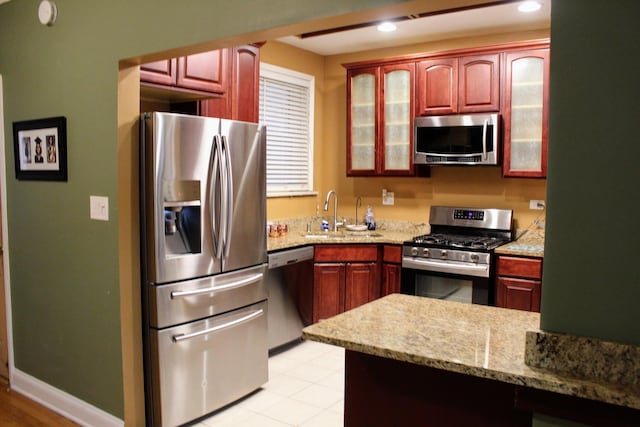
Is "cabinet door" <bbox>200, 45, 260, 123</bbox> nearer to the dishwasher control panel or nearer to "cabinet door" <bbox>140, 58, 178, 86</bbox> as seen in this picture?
"cabinet door" <bbox>140, 58, 178, 86</bbox>

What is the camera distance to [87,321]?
9.60 feet

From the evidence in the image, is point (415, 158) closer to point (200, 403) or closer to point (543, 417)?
point (200, 403)

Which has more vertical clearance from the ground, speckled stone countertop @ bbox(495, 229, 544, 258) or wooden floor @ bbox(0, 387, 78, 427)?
speckled stone countertop @ bbox(495, 229, 544, 258)

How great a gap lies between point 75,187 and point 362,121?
9.07 feet

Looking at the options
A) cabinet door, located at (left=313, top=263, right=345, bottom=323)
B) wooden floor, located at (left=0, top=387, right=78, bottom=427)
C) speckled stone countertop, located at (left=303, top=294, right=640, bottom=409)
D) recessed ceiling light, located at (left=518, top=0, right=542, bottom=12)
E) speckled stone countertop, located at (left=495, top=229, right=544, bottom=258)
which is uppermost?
recessed ceiling light, located at (left=518, top=0, right=542, bottom=12)

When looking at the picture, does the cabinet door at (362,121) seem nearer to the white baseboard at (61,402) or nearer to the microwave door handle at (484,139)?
the microwave door handle at (484,139)

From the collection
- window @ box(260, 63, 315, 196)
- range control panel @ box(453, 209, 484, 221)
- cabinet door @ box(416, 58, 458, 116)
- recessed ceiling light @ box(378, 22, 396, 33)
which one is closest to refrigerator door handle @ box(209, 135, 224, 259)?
window @ box(260, 63, 315, 196)

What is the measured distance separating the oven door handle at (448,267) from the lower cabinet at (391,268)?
0.28 ft

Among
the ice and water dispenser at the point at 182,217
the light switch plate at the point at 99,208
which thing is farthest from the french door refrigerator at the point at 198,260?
the light switch plate at the point at 99,208

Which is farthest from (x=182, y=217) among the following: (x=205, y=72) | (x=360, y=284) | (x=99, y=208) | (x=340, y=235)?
(x=340, y=235)

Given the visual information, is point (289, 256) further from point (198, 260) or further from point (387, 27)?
point (387, 27)

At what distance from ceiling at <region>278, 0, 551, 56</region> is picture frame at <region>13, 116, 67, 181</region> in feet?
6.75

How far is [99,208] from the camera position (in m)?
2.78

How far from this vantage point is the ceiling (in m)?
4.03
